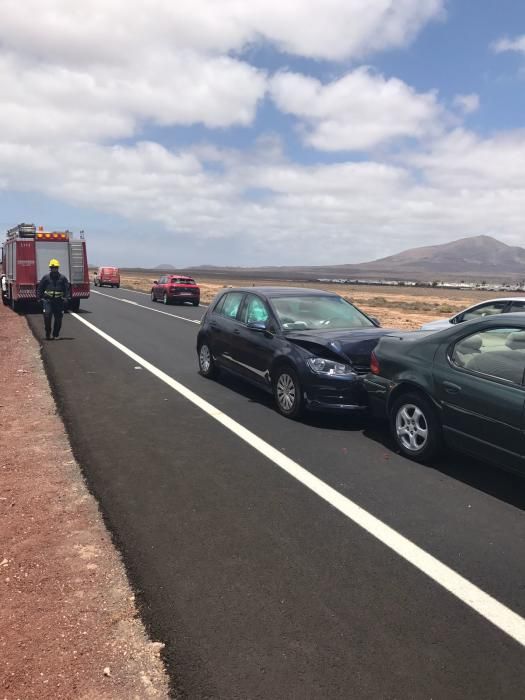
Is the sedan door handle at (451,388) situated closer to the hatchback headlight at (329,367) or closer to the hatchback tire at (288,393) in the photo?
the hatchback headlight at (329,367)

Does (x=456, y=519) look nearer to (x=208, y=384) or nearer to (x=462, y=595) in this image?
(x=462, y=595)

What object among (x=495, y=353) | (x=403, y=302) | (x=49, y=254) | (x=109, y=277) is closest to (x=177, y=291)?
(x=49, y=254)

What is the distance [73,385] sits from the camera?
9.41 m

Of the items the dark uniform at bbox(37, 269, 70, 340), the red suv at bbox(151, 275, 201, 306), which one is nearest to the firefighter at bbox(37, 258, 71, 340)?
the dark uniform at bbox(37, 269, 70, 340)

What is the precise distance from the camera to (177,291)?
30.9 meters

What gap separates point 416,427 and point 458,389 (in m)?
0.75

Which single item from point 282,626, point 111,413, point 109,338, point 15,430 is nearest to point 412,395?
point 282,626

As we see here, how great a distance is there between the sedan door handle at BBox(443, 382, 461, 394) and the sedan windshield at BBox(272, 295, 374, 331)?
2595 millimetres

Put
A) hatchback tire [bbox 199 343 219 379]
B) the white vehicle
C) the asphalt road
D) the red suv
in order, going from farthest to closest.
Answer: the red suv, the white vehicle, hatchback tire [bbox 199 343 219 379], the asphalt road

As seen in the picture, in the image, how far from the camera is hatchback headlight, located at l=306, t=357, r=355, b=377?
6977 millimetres

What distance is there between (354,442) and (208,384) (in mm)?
3660

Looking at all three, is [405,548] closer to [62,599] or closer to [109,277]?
[62,599]

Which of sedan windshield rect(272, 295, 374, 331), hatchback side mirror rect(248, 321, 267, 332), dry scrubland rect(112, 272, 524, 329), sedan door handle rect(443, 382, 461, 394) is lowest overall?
dry scrubland rect(112, 272, 524, 329)

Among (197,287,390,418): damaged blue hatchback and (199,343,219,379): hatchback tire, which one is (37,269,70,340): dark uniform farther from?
(197,287,390,418): damaged blue hatchback
